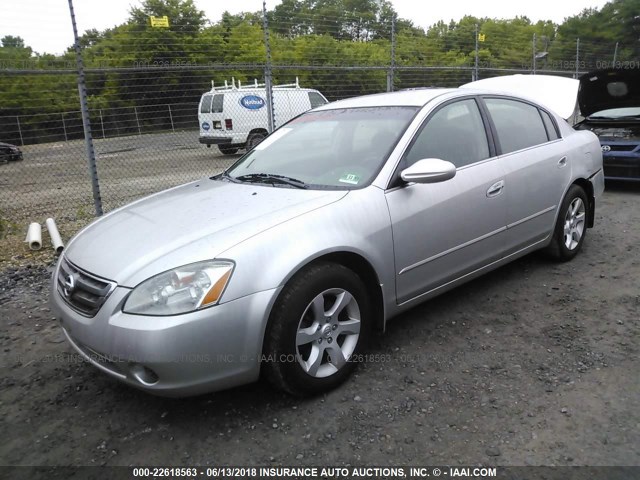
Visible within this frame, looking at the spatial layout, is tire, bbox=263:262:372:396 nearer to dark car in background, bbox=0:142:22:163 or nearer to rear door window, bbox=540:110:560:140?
rear door window, bbox=540:110:560:140

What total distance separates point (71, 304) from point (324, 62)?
34.3ft

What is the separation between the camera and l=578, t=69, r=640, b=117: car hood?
24.2ft

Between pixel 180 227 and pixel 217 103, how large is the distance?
42.5 feet

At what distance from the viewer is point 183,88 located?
480 inches

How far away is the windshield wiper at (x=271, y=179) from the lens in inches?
123

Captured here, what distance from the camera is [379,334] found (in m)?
3.39

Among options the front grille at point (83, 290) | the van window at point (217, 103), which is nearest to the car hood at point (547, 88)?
the front grille at point (83, 290)

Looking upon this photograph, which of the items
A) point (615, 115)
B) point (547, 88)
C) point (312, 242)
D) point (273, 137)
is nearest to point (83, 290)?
point (312, 242)

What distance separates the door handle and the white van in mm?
11572

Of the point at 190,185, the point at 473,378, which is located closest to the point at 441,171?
the point at 473,378

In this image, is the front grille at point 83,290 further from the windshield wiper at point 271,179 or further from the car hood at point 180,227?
the windshield wiper at point 271,179

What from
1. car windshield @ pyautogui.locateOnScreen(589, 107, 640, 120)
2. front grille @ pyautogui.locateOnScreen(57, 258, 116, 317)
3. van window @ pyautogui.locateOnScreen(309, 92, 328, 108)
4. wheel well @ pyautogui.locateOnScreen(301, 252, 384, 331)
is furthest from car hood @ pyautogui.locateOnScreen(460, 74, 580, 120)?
van window @ pyautogui.locateOnScreen(309, 92, 328, 108)

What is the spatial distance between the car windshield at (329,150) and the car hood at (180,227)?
187 mm

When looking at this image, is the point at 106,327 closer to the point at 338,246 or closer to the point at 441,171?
the point at 338,246
